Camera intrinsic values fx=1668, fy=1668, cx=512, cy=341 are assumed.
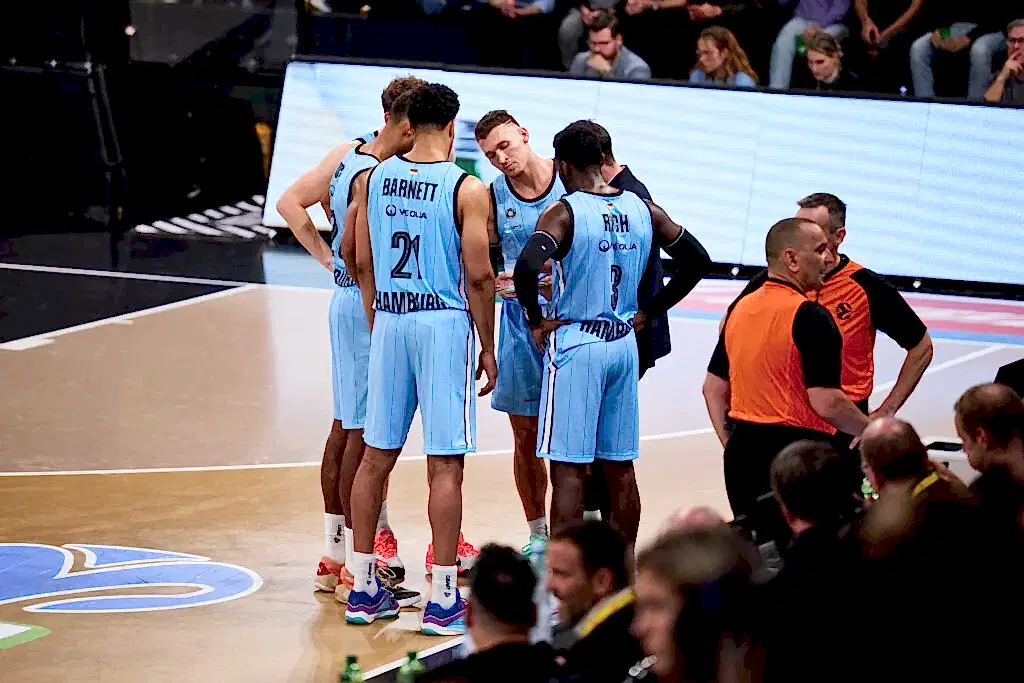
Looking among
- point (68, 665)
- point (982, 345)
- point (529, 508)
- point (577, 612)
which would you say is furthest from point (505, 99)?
point (577, 612)

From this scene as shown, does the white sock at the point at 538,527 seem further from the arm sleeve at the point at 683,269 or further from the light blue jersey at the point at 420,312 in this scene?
the arm sleeve at the point at 683,269

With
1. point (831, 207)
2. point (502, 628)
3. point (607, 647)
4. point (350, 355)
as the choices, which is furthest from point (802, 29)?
point (502, 628)

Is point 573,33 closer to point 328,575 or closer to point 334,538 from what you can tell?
point 334,538

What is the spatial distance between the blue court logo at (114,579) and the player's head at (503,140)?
2158mm

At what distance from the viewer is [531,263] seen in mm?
6598

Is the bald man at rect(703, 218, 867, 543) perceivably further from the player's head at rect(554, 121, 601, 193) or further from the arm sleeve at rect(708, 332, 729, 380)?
the player's head at rect(554, 121, 601, 193)

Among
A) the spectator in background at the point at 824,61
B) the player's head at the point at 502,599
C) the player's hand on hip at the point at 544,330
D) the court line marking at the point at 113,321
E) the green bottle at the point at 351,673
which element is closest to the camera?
the player's head at the point at 502,599

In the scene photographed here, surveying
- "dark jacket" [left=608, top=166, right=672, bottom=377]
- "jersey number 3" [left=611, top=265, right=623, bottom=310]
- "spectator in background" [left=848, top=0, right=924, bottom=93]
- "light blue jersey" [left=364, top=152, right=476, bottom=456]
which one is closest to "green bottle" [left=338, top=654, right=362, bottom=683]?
"light blue jersey" [left=364, top=152, right=476, bottom=456]

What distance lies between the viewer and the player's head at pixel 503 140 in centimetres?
725

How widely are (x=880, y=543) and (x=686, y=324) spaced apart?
31.8 feet

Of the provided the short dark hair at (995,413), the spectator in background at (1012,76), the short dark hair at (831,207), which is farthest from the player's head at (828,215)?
the spectator in background at (1012,76)

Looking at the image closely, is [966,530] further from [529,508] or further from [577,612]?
[529,508]

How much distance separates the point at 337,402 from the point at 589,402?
123 centimetres

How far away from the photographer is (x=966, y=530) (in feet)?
13.9
